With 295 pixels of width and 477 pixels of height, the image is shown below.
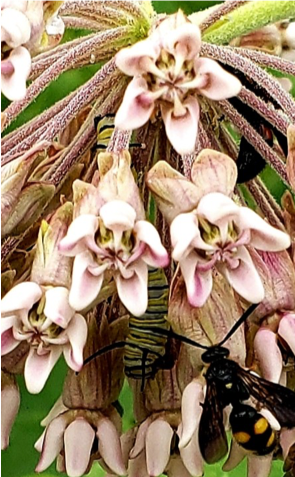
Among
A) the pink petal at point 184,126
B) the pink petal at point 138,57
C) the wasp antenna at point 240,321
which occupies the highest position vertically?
the pink petal at point 138,57

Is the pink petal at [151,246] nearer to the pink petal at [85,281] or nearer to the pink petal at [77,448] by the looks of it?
the pink petal at [85,281]

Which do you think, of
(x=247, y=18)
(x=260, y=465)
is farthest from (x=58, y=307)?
(x=247, y=18)

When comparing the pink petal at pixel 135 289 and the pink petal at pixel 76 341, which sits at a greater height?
the pink petal at pixel 135 289

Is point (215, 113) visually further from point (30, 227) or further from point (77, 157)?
point (30, 227)

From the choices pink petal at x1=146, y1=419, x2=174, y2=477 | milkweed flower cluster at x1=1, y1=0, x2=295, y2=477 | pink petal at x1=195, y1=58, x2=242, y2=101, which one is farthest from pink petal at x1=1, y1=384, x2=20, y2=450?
pink petal at x1=195, y1=58, x2=242, y2=101

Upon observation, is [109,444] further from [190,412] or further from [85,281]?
[85,281]

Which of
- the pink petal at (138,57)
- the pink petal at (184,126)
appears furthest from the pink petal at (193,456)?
the pink petal at (138,57)

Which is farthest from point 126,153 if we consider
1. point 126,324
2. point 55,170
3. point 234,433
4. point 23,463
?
point 23,463
